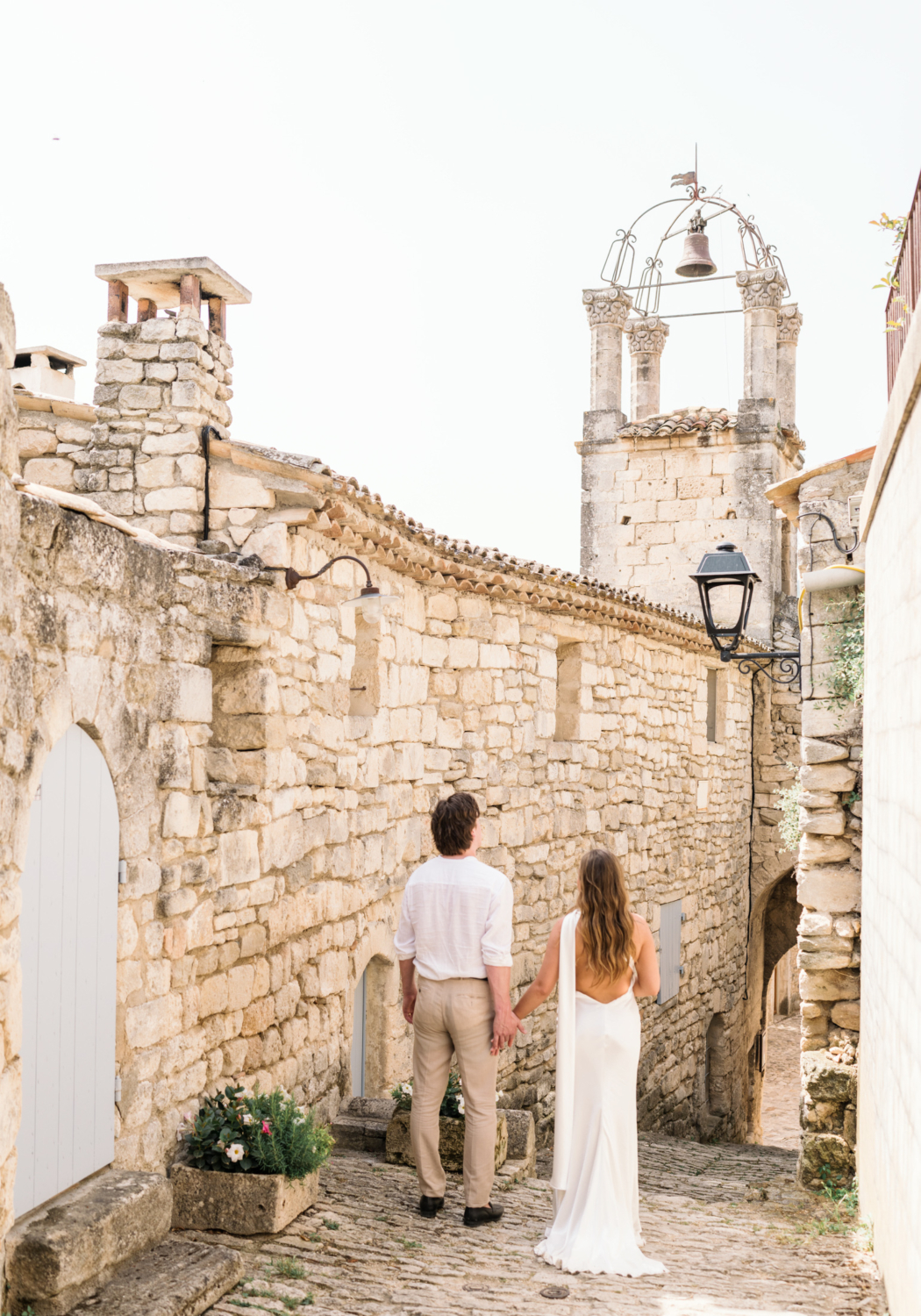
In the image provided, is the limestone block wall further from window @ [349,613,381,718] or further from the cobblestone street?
the cobblestone street

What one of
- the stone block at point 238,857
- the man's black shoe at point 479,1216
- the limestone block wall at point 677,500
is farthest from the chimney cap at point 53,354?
the limestone block wall at point 677,500

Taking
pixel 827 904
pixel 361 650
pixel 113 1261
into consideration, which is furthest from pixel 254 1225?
pixel 827 904

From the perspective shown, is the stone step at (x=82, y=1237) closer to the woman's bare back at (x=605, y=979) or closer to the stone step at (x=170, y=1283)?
the stone step at (x=170, y=1283)

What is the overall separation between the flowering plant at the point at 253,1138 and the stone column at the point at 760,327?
12.3 metres

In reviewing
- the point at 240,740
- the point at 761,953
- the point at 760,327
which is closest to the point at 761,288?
the point at 760,327

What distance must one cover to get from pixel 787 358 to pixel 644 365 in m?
1.93

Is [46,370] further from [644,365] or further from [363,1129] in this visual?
[644,365]

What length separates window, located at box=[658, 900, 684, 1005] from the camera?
1136 centimetres

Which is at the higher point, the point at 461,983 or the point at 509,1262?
the point at 461,983

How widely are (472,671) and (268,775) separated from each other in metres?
2.83

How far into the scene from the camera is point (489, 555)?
312 inches

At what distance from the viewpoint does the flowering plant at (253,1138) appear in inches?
179

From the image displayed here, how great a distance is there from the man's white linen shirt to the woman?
0.23 m

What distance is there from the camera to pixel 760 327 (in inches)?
586
